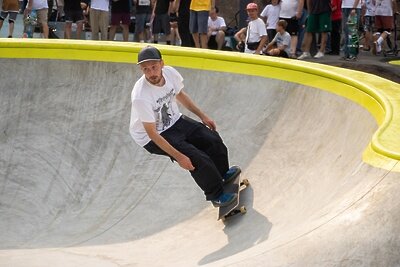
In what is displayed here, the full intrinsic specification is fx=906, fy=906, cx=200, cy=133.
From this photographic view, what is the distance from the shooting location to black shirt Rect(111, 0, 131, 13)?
583 inches

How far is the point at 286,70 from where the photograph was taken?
8523 mm

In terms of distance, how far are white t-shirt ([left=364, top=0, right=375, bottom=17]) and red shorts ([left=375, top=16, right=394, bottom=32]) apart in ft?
0.94

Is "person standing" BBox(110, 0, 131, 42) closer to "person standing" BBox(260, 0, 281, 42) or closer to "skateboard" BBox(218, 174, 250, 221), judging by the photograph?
"person standing" BBox(260, 0, 281, 42)

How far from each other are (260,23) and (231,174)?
232 inches

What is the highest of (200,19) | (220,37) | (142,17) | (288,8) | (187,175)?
(288,8)

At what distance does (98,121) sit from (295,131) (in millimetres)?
2292

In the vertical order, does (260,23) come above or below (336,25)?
above

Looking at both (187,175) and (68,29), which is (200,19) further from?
(187,175)

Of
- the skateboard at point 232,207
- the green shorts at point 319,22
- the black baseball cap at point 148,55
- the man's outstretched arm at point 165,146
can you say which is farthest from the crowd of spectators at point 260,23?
the man's outstretched arm at point 165,146

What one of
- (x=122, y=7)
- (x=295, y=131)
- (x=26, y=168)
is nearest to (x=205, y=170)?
(x=295, y=131)

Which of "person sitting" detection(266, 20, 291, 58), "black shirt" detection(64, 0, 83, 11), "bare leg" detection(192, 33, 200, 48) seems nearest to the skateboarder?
"person sitting" detection(266, 20, 291, 58)

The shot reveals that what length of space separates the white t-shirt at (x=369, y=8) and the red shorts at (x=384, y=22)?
0.94ft

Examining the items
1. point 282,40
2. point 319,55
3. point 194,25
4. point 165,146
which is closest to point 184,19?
point 194,25

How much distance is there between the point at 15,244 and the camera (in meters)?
7.23
